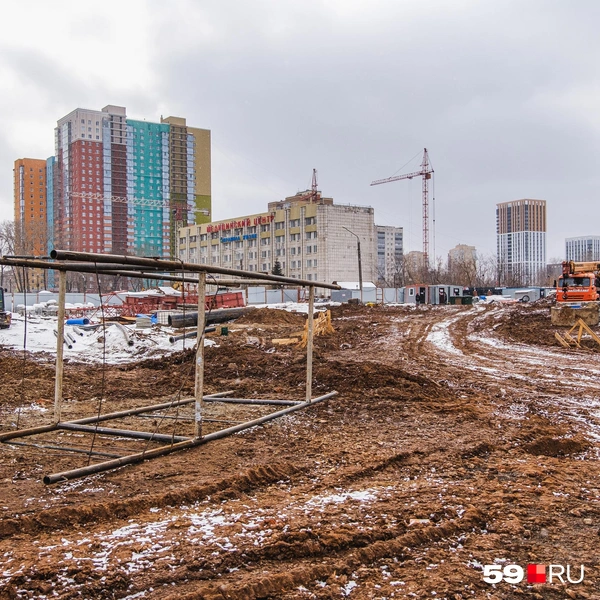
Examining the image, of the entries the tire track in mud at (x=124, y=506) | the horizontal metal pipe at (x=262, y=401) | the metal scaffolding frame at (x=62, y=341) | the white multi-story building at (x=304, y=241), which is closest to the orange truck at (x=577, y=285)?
the horizontal metal pipe at (x=262, y=401)

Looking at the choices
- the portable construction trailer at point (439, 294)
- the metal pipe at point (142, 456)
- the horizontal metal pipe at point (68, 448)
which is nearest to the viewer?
the metal pipe at point (142, 456)

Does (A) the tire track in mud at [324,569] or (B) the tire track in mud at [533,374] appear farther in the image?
(B) the tire track in mud at [533,374]

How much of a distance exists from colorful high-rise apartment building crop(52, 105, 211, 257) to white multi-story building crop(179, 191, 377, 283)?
13201 mm

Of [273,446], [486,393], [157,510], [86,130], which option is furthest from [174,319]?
[86,130]

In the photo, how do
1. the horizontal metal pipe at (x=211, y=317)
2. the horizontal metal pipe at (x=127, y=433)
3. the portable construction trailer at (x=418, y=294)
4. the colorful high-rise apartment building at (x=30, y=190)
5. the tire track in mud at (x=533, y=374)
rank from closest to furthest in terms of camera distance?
1. the horizontal metal pipe at (x=127, y=433)
2. the tire track in mud at (x=533, y=374)
3. the horizontal metal pipe at (x=211, y=317)
4. the portable construction trailer at (x=418, y=294)
5. the colorful high-rise apartment building at (x=30, y=190)

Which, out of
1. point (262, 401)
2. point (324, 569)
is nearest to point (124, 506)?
point (324, 569)

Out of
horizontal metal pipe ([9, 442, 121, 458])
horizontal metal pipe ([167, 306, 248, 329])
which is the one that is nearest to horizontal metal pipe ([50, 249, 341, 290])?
horizontal metal pipe ([9, 442, 121, 458])

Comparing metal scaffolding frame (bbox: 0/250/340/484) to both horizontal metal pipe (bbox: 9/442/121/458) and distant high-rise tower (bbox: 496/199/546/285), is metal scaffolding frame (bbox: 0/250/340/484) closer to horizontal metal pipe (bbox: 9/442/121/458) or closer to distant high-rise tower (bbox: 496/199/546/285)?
horizontal metal pipe (bbox: 9/442/121/458)

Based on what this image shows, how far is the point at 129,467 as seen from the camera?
19.5 feet

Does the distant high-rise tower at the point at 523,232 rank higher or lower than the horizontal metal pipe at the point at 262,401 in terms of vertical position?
higher

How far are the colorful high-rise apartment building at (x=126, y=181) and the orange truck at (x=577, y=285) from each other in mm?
79614

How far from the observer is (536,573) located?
373 centimetres

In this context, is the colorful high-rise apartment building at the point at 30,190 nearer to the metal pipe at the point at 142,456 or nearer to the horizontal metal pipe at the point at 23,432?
the horizontal metal pipe at the point at 23,432

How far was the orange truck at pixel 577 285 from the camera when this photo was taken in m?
30.1
